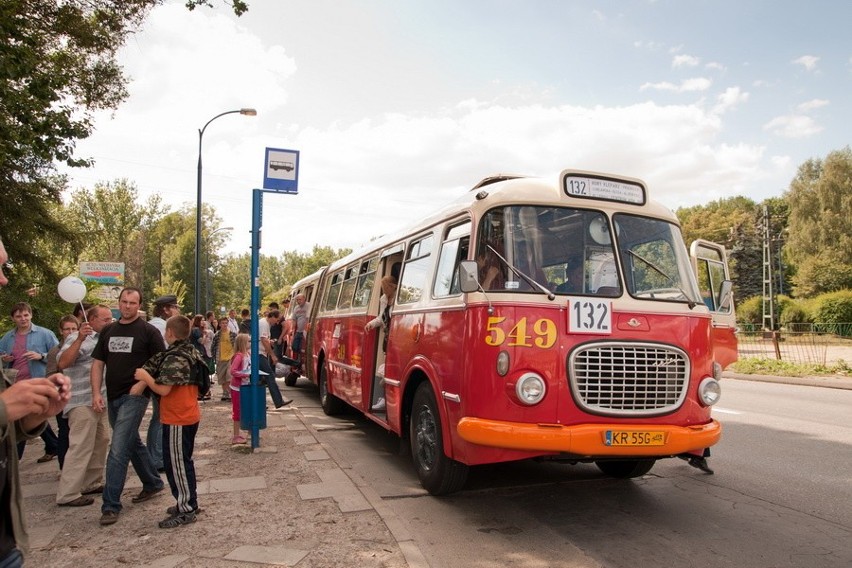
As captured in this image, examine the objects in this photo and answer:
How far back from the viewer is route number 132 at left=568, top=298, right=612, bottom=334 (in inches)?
199

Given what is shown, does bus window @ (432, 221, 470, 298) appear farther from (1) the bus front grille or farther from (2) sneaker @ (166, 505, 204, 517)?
(2) sneaker @ (166, 505, 204, 517)

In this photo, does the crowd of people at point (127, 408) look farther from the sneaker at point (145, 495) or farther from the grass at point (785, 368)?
the grass at point (785, 368)

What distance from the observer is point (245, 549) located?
15.0 feet

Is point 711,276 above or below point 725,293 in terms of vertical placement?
above

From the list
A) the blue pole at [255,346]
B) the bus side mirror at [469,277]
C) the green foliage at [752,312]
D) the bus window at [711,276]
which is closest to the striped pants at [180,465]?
the blue pole at [255,346]

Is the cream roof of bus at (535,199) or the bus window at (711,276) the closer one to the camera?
the cream roof of bus at (535,199)

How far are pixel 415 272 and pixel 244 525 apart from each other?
3.12 meters

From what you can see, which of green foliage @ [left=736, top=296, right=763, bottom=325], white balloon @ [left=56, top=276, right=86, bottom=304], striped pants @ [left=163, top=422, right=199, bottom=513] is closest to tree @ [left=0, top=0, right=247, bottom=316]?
white balloon @ [left=56, top=276, right=86, bottom=304]

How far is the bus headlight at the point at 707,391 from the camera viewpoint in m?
5.30

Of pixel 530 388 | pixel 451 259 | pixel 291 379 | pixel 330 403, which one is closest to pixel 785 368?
pixel 291 379

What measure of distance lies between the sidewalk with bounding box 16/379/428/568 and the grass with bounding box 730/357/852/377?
15.8m

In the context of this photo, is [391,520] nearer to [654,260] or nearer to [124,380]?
[124,380]

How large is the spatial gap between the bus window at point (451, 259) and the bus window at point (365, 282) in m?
2.70

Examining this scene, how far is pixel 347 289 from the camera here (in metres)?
10.5
